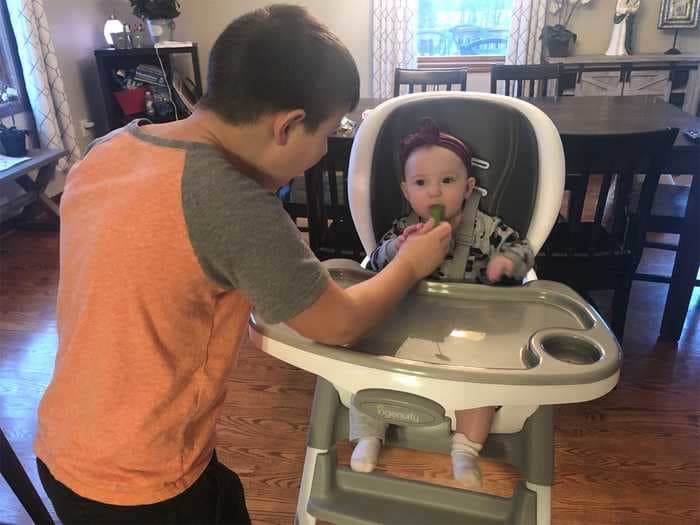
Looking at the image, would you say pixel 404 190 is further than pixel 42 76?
No

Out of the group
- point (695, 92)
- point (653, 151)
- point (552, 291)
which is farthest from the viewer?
point (695, 92)

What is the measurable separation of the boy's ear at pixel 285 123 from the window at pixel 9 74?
287cm

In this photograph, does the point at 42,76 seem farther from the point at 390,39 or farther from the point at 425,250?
the point at 425,250

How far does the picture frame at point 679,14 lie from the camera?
3594 mm

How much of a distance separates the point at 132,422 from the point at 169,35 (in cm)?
353

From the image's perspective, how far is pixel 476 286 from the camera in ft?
3.59

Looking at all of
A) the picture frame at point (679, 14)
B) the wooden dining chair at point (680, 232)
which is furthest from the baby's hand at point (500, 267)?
the picture frame at point (679, 14)

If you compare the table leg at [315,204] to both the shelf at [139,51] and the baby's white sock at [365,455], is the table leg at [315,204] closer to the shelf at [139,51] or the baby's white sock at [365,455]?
the baby's white sock at [365,455]

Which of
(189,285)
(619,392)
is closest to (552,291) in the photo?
(189,285)

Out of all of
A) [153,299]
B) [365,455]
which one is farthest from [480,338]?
[153,299]

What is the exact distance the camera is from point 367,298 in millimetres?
798

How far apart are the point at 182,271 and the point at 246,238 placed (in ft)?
0.30

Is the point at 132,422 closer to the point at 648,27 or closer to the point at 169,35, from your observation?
the point at 169,35

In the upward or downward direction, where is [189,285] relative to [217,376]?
upward
